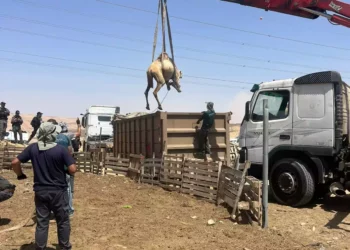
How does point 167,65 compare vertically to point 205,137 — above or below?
above

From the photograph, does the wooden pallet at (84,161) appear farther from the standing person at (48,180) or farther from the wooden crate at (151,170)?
the standing person at (48,180)

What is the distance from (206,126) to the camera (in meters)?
10.0

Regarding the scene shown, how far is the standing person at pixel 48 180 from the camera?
4262 mm

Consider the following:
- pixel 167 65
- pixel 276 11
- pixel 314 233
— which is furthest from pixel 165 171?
pixel 276 11

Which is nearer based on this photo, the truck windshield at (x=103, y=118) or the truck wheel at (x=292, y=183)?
the truck wheel at (x=292, y=183)

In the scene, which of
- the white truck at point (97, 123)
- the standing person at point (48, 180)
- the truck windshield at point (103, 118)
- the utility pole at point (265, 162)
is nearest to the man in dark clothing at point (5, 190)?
the standing person at point (48, 180)

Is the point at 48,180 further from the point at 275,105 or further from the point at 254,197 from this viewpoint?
the point at 275,105

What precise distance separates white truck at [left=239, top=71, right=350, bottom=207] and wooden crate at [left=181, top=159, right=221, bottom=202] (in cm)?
112

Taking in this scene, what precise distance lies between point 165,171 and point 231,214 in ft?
10.7

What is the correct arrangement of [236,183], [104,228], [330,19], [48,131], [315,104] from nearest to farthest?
[48,131]
[104,228]
[236,183]
[315,104]
[330,19]

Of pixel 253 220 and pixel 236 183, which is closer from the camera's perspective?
pixel 253 220

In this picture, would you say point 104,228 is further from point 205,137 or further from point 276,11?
point 276,11

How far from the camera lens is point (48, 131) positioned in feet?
14.3

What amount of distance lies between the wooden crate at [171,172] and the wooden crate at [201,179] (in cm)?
25
